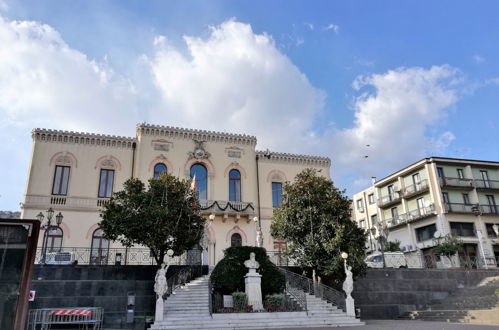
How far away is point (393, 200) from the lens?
3903 cm

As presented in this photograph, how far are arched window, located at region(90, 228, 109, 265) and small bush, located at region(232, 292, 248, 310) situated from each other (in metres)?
8.67

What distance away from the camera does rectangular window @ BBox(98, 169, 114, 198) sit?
87.1 ft

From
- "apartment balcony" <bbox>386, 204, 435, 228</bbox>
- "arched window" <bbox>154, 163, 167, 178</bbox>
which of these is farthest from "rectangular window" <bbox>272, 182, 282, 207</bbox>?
"apartment balcony" <bbox>386, 204, 435, 228</bbox>

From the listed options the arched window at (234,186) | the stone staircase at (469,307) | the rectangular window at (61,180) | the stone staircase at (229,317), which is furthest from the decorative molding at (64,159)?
the stone staircase at (469,307)

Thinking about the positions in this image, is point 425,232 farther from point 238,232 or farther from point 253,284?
point 253,284

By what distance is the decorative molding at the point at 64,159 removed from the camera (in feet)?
85.8

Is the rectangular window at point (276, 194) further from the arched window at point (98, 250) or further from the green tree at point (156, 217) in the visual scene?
the arched window at point (98, 250)

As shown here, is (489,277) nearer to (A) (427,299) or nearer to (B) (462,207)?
(A) (427,299)

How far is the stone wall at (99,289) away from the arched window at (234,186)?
11.9 metres

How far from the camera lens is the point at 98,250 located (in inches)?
927

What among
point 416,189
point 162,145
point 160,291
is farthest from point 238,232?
point 416,189

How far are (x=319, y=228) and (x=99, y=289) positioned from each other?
1068 cm

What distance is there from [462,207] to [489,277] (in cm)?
1132

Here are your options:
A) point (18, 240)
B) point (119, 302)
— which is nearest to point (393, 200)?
point (119, 302)
